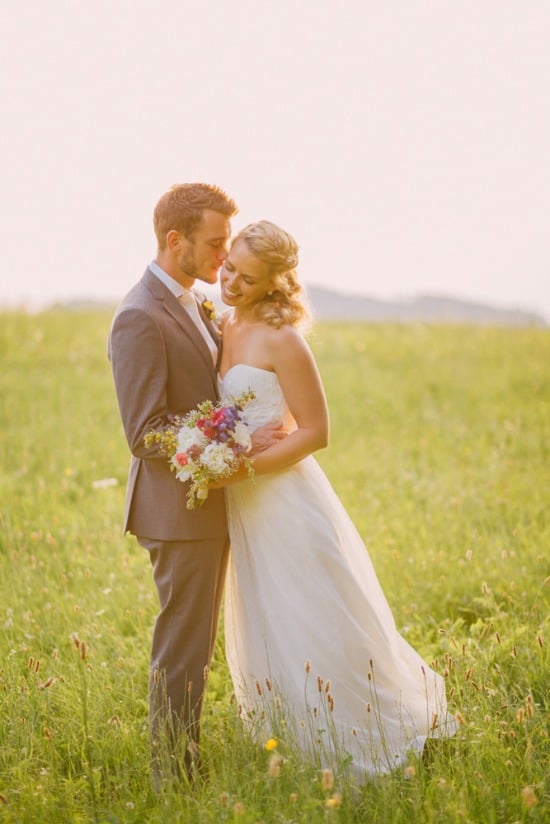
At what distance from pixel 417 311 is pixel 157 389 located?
15.4 m

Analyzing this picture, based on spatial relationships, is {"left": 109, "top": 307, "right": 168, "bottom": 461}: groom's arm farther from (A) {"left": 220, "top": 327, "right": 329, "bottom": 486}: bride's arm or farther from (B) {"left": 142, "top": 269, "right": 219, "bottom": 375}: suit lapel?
(A) {"left": 220, "top": 327, "right": 329, "bottom": 486}: bride's arm

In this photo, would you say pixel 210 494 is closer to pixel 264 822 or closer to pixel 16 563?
pixel 264 822

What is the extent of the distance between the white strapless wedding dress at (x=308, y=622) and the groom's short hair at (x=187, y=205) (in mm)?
797

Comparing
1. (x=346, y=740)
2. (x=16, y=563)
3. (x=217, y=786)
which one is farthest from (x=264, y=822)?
(x=16, y=563)

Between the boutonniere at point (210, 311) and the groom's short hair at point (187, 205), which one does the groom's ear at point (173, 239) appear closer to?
the groom's short hair at point (187, 205)

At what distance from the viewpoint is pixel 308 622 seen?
14.4 ft

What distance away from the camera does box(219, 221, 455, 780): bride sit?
4.35 meters

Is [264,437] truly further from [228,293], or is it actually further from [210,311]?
[210,311]

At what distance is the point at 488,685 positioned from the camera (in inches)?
183

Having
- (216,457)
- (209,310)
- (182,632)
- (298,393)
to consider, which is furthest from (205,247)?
(182,632)

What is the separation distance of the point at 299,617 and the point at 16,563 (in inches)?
122

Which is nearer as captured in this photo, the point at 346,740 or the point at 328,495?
the point at 346,740

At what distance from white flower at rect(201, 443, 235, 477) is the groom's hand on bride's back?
0.36m

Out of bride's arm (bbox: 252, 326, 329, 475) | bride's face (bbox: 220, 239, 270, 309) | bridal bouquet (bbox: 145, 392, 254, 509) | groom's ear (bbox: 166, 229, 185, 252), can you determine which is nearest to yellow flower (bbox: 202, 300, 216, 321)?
bride's face (bbox: 220, 239, 270, 309)
